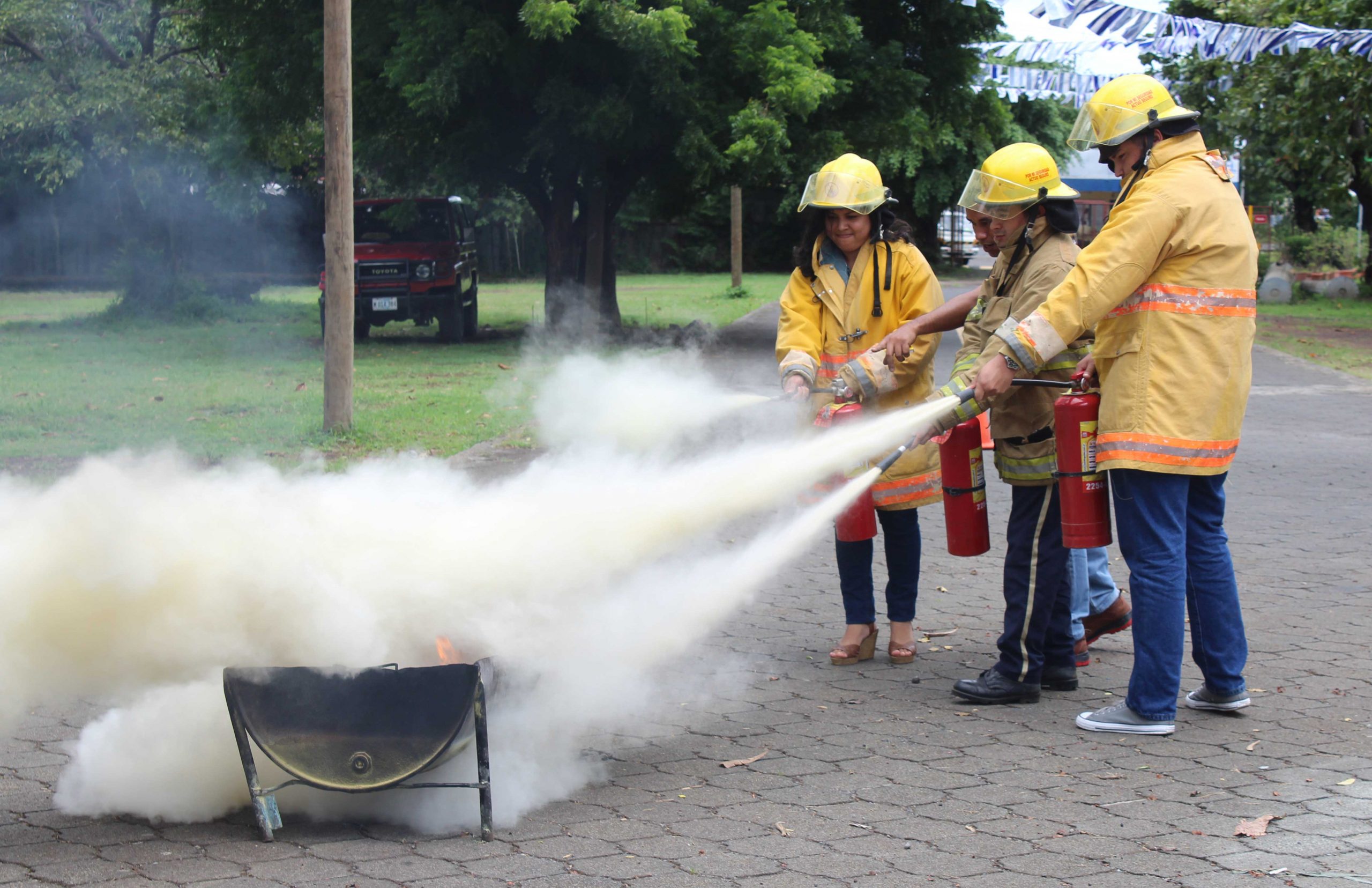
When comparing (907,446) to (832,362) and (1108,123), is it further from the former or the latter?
(1108,123)

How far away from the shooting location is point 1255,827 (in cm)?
364

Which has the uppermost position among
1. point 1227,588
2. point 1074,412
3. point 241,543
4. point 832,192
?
point 832,192

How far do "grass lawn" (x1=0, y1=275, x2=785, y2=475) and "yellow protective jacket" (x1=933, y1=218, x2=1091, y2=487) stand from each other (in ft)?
20.4

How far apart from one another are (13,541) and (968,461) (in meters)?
3.15

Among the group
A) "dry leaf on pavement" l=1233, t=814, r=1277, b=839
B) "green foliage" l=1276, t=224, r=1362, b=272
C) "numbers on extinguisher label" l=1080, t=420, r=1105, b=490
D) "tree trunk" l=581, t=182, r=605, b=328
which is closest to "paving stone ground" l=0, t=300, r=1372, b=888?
"dry leaf on pavement" l=1233, t=814, r=1277, b=839

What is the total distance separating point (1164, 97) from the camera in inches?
168

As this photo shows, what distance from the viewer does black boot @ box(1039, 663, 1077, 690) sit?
4930 millimetres

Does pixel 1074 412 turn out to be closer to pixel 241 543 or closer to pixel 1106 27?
pixel 241 543

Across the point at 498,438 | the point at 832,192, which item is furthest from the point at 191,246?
the point at 832,192

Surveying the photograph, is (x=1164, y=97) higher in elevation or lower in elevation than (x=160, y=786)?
higher

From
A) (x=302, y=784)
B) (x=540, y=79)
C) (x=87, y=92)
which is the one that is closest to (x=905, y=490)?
(x=302, y=784)

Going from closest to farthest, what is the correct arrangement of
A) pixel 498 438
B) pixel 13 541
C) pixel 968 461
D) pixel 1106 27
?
pixel 13 541, pixel 968 461, pixel 498 438, pixel 1106 27

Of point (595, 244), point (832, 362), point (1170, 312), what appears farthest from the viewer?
point (595, 244)

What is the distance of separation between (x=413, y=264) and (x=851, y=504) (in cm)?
1566
